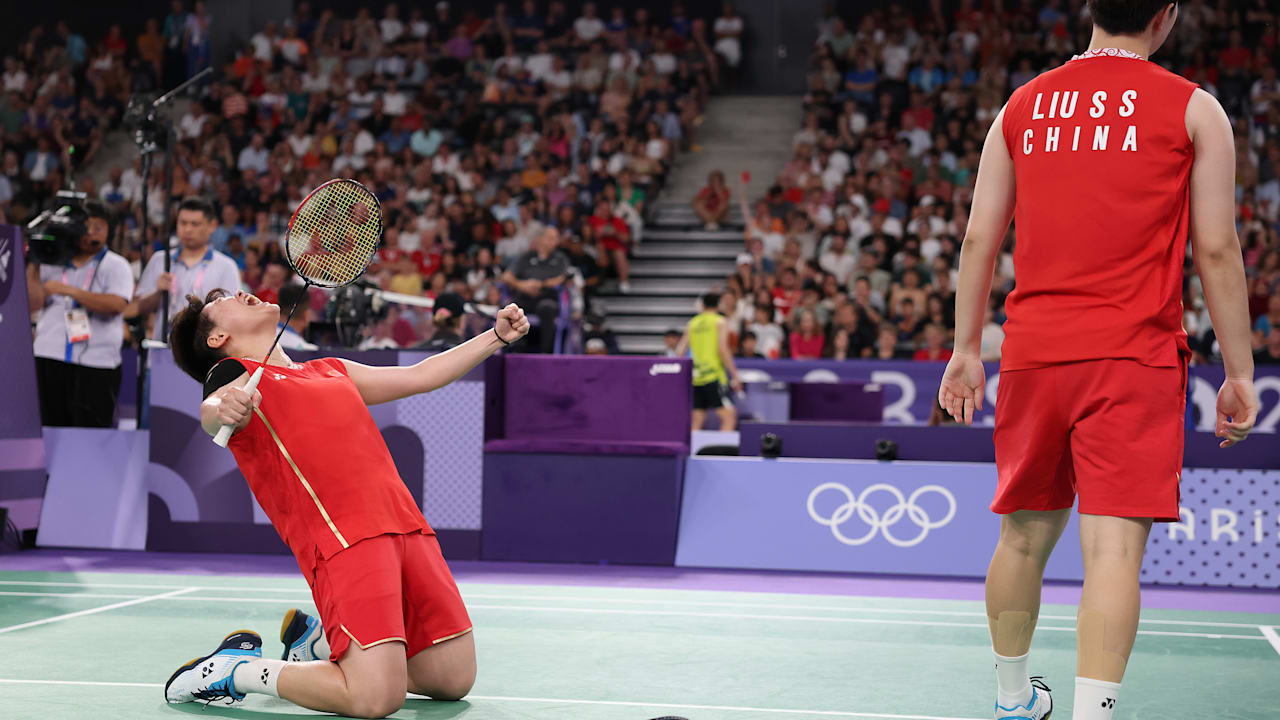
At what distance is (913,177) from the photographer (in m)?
15.3

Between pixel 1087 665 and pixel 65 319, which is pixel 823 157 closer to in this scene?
pixel 65 319

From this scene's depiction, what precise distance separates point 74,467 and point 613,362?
3.23 m

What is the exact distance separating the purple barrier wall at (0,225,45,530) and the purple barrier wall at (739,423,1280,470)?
13.3ft

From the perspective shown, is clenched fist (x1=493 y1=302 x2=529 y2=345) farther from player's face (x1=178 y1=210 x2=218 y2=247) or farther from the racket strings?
player's face (x1=178 y1=210 x2=218 y2=247)

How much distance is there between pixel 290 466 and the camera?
148 inches

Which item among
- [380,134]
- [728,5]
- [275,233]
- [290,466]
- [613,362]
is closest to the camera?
[290,466]

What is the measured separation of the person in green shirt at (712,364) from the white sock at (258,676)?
7733 mm

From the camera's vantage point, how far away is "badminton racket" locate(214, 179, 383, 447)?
13.3 feet

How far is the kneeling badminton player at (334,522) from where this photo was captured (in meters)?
3.62

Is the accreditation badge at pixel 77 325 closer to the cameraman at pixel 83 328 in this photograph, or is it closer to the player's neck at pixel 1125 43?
the cameraman at pixel 83 328

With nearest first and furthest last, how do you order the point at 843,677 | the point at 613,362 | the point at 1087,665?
the point at 1087,665, the point at 843,677, the point at 613,362

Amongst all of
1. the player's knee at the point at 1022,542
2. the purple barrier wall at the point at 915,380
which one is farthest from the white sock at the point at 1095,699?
the purple barrier wall at the point at 915,380

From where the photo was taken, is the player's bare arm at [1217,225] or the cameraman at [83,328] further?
the cameraman at [83,328]

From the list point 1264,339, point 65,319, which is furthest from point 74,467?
point 1264,339
